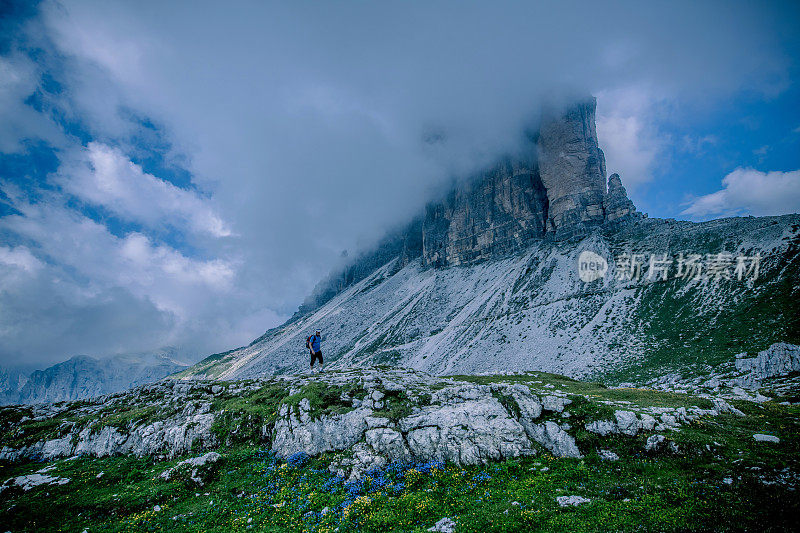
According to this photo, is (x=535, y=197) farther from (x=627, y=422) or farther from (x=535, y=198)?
(x=627, y=422)

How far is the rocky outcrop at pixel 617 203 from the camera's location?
110875 millimetres

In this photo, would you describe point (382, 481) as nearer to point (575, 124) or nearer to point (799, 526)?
point (799, 526)

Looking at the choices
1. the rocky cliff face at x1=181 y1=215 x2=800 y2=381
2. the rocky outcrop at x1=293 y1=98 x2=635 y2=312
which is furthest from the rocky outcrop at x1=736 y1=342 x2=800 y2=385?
the rocky outcrop at x1=293 y1=98 x2=635 y2=312

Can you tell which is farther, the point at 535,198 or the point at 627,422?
the point at 535,198

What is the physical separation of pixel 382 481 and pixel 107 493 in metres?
14.1

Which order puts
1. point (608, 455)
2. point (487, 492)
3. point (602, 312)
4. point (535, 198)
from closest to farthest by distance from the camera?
1. point (487, 492)
2. point (608, 455)
3. point (602, 312)
4. point (535, 198)

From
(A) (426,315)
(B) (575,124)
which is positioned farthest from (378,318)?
(B) (575,124)

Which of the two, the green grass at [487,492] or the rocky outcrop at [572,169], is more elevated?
the rocky outcrop at [572,169]

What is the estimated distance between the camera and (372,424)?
60.3 feet

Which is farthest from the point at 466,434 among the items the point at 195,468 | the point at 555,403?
the point at 195,468

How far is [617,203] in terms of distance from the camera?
4493 inches

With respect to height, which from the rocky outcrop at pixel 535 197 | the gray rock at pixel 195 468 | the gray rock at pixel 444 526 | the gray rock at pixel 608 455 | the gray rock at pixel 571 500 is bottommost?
the gray rock at pixel 608 455

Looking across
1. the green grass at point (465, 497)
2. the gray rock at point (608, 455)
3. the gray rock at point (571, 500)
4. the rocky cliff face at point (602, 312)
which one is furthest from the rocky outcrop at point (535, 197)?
the gray rock at point (571, 500)

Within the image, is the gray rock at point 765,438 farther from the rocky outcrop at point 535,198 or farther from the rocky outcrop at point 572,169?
the rocky outcrop at point 572,169
